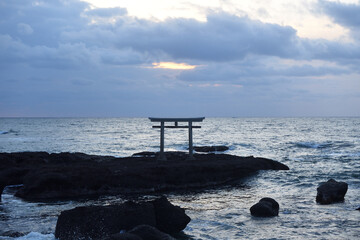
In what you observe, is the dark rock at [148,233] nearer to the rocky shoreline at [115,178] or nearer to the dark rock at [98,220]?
the dark rock at [98,220]

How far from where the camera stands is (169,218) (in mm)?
12062

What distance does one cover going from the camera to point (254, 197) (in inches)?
723

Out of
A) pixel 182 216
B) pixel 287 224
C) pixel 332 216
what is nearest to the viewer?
pixel 182 216

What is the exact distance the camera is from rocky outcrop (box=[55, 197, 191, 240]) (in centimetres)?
1100

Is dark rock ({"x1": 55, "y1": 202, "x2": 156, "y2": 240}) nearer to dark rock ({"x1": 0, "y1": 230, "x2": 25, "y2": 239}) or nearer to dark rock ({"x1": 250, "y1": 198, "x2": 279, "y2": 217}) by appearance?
dark rock ({"x1": 0, "y1": 230, "x2": 25, "y2": 239})

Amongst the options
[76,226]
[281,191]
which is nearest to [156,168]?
[281,191]

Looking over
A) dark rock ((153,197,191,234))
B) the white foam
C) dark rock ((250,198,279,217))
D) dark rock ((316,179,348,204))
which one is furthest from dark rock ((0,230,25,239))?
dark rock ((316,179,348,204))

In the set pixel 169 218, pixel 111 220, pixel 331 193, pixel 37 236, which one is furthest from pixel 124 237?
pixel 331 193

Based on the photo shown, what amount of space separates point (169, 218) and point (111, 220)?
1.95 m

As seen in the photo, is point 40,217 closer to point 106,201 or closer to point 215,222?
point 106,201

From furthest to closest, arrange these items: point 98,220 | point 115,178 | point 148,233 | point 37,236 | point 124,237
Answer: point 115,178 < point 37,236 < point 98,220 < point 148,233 < point 124,237

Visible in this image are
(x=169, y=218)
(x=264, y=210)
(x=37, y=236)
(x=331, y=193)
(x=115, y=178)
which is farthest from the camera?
(x=115, y=178)

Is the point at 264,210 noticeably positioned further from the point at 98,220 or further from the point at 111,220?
the point at 98,220

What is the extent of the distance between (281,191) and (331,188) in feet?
12.0
